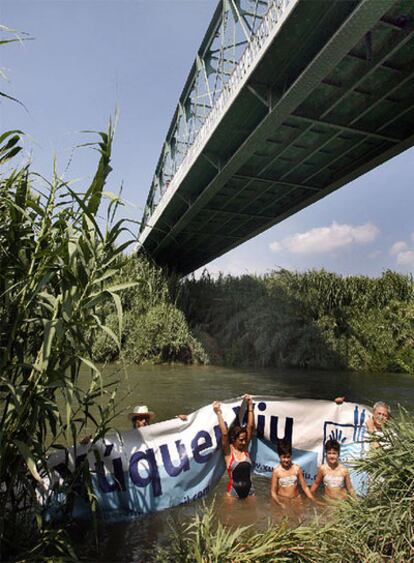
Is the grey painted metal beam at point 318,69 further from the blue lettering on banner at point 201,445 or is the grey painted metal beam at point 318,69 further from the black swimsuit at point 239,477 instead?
the black swimsuit at point 239,477

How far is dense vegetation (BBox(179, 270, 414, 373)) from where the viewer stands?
24266mm

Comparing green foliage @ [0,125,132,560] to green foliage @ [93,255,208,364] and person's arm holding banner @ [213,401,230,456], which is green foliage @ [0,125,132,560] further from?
green foliage @ [93,255,208,364]

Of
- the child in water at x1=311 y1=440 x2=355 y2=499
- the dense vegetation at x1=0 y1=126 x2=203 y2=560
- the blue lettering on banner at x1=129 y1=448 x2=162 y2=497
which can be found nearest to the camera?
the dense vegetation at x1=0 y1=126 x2=203 y2=560

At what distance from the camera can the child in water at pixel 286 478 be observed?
5.33 meters

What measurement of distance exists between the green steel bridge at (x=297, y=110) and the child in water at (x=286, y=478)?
120 inches

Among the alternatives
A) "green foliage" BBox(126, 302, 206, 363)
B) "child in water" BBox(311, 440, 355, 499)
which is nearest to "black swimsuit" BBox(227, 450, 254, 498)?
"child in water" BBox(311, 440, 355, 499)

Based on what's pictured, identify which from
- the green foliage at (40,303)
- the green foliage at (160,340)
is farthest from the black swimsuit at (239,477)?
the green foliage at (160,340)

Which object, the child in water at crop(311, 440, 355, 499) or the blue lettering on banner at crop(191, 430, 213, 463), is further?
the child in water at crop(311, 440, 355, 499)

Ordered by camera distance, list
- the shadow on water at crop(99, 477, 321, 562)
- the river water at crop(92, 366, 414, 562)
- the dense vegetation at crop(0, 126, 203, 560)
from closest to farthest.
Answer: the dense vegetation at crop(0, 126, 203, 560), the shadow on water at crop(99, 477, 321, 562), the river water at crop(92, 366, 414, 562)

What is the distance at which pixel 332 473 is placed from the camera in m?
5.25

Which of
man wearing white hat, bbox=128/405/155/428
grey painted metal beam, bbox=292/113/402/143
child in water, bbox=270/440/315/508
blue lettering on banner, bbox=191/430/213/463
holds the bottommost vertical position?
child in water, bbox=270/440/315/508

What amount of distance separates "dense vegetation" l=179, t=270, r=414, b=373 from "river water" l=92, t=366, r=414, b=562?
1.91m

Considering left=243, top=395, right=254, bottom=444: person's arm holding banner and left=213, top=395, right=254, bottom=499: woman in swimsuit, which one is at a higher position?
left=243, top=395, right=254, bottom=444: person's arm holding banner

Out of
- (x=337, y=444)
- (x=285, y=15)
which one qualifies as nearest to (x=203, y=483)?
(x=337, y=444)
